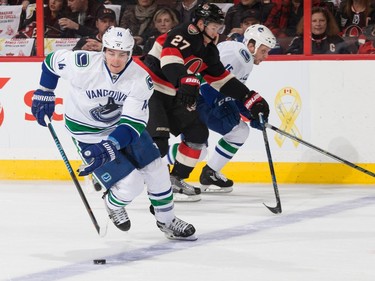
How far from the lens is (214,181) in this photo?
6.83 meters

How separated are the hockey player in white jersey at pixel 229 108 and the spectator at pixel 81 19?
1195 mm

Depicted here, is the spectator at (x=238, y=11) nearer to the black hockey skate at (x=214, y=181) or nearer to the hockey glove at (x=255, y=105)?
the black hockey skate at (x=214, y=181)

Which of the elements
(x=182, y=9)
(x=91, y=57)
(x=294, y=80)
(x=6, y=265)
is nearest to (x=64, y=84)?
(x=182, y=9)

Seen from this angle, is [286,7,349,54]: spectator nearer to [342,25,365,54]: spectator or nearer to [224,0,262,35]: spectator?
[342,25,365,54]: spectator

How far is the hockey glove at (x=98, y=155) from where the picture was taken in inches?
179

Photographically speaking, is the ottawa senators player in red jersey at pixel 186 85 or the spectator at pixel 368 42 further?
the spectator at pixel 368 42

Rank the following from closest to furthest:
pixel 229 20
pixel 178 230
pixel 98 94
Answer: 1. pixel 98 94
2. pixel 178 230
3. pixel 229 20

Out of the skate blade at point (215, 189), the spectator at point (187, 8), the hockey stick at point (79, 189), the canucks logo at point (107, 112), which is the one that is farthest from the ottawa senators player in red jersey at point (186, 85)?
the spectator at point (187, 8)

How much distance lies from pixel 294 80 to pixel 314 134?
0.38 meters

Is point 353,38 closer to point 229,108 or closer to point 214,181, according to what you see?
point 229,108

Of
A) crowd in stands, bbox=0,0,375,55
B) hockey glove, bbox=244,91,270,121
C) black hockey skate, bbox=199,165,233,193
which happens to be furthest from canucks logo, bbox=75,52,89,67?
crowd in stands, bbox=0,0,375,55

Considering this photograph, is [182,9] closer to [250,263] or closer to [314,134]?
[314,134]

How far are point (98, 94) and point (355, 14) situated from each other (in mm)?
2765

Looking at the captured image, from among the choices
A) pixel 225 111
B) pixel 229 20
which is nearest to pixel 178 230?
pixel 225 111
